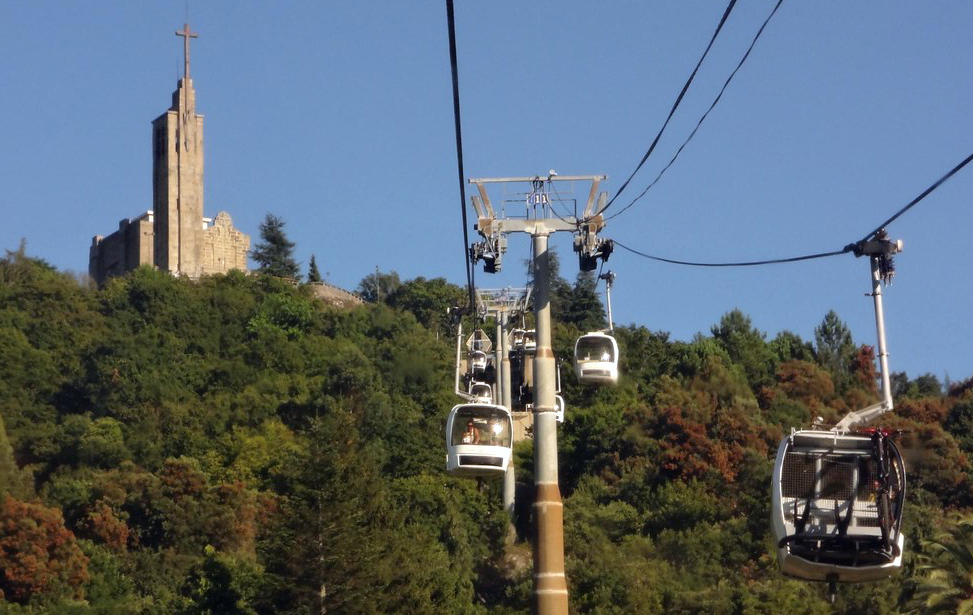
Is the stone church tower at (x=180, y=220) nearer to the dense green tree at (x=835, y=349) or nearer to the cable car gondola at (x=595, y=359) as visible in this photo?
the dense green tree at (x=835, y=349)

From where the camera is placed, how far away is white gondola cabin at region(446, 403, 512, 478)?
77.2ft

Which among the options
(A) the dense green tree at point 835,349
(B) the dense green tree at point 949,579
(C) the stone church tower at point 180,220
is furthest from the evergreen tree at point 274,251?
(B) the dense green tree at point 949,579

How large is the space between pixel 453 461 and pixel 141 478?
1536 inches

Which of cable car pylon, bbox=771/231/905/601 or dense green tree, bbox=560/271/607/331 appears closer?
cable car pylon, bbox=771/231/905/601

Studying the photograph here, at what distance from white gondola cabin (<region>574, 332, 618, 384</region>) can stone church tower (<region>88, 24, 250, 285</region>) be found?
264ft

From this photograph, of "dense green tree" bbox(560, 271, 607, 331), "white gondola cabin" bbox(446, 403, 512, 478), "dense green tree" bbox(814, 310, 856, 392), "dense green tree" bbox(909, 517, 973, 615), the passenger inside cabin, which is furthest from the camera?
"dense green tree" bbox(560, 271, 607, 331)

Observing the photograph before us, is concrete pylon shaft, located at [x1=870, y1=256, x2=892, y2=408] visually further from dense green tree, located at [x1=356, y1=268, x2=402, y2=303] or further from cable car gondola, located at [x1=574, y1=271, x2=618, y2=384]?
dense green tree, located at [x1=356, y1=268, x2=402, y2=303]

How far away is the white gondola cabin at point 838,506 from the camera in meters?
18.0

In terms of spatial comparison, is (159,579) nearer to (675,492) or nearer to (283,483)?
(283,483)

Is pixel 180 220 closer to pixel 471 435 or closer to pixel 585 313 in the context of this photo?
pixel 585 313

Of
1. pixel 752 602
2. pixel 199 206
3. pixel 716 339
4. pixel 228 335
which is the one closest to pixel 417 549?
pixel 752 602

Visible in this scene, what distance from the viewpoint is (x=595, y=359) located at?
2589 centimetres

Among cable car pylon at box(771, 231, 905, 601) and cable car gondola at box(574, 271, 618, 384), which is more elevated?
cable car gondola at box(574, 271, 618, 384)

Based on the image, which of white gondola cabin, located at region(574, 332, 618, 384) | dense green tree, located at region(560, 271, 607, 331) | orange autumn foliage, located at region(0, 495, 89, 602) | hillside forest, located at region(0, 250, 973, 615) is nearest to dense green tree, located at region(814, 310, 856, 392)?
hillside forest, located at region(0, 250, 973, 615)
